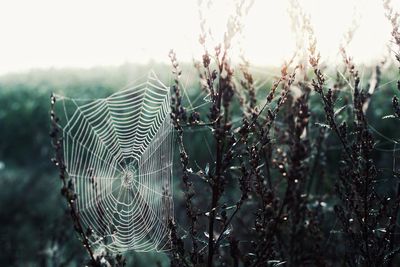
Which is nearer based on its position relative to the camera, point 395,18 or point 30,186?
point 395,18

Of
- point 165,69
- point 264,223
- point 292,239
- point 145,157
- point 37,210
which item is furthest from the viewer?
point 165,69

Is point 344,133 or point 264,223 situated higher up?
point 344,133

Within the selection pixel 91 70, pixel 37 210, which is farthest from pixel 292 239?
pixel 91 70

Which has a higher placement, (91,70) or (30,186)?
(91,70)

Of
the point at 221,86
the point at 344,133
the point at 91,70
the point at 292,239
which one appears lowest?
the point at 292,239

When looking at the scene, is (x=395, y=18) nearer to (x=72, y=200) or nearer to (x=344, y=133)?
(x=344, y=133)

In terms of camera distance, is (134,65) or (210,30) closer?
(210,30)

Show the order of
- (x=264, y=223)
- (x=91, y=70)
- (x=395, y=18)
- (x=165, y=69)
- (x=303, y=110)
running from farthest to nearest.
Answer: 1. (x=91, y=70)
2. (x=165, y=69)
3. (x=395, y=18)
4. (x=264, y=223)
5. (x=303, y=110)

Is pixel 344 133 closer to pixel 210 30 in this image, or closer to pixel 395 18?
pixel 395 18

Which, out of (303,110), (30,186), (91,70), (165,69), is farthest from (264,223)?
(91,70)
